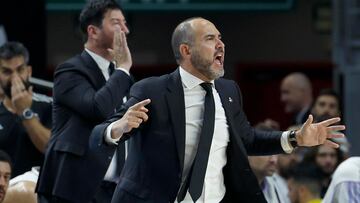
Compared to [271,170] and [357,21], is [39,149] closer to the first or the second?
[271,170]

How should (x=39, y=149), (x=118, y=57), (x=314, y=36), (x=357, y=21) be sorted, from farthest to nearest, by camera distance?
(x=314, y=36) → (x=357, y=21) → (x=39, y=149) → (x=118, y=57)

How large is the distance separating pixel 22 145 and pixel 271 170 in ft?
6.28

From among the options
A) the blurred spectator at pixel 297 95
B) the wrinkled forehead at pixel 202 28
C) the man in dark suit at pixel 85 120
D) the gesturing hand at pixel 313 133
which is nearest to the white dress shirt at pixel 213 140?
the gesturing hand at pixel 313 133

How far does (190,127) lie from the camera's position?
8477mm

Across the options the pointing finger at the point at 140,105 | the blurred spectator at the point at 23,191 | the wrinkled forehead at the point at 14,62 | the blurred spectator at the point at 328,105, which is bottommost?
the blurred spectator at the point at 328,105

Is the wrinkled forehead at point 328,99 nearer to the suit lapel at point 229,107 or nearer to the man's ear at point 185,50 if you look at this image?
the suit lapel at point 229,107

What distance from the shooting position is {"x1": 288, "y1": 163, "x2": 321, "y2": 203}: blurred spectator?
11087 millimetres

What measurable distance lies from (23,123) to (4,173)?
0.93 meters

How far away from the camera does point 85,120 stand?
952 cm

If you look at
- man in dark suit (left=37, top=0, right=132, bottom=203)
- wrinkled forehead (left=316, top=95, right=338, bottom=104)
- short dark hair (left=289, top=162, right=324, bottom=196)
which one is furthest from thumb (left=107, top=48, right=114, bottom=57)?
wrinkled forehead (left=316, top=95, right=338, bottom=104)

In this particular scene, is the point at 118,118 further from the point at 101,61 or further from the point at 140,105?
the point at 101,61

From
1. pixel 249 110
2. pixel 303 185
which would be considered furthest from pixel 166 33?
pixel 303 185

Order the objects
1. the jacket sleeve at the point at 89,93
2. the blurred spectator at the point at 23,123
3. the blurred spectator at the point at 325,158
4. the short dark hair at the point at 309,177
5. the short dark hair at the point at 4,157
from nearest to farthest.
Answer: the jacket sleeve at the point at 89,93
the short dark hair at the point at 4,157
the blurred spectator at the point at 23,123
the short dark hair at the point at 309,177
the blurred spectator at the point at 325,158

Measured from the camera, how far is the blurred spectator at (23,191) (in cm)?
1017
